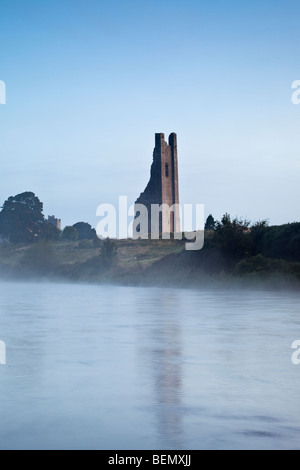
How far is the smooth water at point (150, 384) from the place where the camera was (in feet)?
19.0

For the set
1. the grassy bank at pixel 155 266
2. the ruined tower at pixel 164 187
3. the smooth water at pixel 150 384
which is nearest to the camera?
the smooth water at pixel 150 384

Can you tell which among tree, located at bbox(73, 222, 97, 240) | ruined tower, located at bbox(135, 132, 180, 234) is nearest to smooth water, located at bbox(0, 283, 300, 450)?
ruined tower, located at bbox(135, 132, 180, 234)

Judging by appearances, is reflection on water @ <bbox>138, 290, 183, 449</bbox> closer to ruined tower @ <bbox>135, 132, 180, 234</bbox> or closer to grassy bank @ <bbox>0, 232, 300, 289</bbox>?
grassy bank @ <bbox>0, 232, 300, 289</bbox>

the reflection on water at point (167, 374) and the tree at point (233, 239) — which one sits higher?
the tree at point (233, 239)

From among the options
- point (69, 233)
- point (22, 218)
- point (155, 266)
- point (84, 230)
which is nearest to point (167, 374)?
point (155, 266)

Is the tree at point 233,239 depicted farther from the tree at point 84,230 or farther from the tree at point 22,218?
the tree at point 84,230

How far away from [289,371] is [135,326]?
6.91 metres

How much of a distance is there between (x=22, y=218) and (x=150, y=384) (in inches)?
3117

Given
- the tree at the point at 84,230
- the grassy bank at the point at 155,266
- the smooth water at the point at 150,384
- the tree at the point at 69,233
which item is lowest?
the smooth water at the point at 150,384

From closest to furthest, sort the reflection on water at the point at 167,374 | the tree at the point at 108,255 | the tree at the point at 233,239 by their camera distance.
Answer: the reflection on water at the point at 167,374
the tree at the point at 233,239
the tree at the point at 108,255

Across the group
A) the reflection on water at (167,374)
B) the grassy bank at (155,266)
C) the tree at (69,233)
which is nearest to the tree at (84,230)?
the tree at (69,233)

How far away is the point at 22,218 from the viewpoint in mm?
85625

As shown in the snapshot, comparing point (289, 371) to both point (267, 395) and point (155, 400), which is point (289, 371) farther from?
point (155, 400)

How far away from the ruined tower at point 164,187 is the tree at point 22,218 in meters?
16.4
